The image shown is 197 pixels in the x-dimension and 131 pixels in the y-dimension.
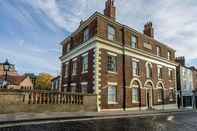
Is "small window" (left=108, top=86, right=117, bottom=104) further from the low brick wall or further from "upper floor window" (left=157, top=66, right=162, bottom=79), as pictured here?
"upper floor window" (left=157, top=66, right=162, bottom=79)

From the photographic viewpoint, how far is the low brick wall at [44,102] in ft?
44.0

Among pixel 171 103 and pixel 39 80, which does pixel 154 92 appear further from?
pixel 39 80

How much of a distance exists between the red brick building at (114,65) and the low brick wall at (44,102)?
5.60 ft

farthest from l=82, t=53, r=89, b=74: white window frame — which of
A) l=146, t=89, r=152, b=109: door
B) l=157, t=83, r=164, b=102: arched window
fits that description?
l=157, t=83, r=164, b=102: arched window

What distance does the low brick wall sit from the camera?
44.0 feet

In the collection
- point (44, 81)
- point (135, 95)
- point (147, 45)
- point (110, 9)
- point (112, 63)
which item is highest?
point (110, 9)

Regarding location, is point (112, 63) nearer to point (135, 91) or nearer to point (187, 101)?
point (135, 91)

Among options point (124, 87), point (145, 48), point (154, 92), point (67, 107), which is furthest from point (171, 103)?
point (67, 107)

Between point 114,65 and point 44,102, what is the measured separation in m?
9.63

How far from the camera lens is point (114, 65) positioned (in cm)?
2167

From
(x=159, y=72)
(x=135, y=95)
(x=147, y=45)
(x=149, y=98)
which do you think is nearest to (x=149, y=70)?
(x=159, y=72)

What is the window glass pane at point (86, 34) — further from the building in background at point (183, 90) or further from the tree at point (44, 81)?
the tree at point (44, 81)

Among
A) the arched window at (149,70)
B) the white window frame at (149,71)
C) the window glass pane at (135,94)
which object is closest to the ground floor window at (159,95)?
the white window frame at (149,71)

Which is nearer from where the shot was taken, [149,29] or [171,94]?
[149,29]
